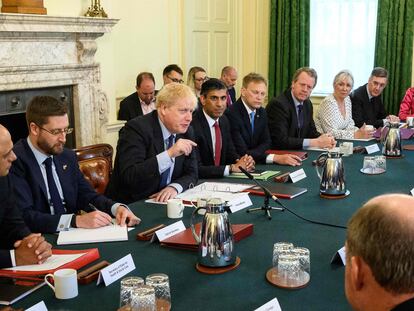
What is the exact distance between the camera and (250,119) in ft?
13.5

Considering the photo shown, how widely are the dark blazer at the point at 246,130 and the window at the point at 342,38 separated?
3.14 meters

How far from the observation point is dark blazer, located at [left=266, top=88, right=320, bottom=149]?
4245 mm

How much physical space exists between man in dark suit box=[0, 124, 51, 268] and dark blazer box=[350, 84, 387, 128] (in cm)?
396

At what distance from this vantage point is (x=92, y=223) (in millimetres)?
2170

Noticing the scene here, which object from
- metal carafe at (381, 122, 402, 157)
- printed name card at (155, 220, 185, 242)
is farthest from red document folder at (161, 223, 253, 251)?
metal carafe at (381, 122, 402, 157)

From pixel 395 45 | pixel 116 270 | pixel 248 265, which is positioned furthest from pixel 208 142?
pixel 395 45

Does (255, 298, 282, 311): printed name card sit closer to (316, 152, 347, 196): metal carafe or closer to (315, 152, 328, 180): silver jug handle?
(316, 152, 347, 196): metal carafe

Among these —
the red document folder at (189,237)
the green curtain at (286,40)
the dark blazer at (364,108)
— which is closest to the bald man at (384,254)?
the red document folder at (189,237)

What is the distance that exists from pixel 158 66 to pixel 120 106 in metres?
0.90

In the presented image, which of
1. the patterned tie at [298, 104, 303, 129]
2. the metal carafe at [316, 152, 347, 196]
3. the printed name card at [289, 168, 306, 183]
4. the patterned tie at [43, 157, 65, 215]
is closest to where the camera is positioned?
the patterned tie at [43, 157, 65, 215]

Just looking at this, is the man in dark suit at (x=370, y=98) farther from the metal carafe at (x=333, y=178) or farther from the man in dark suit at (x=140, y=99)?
the metal carafe at (x=333, y=178)

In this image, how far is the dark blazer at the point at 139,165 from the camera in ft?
9.12

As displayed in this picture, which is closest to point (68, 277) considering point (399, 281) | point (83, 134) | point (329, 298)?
point (329, 298)

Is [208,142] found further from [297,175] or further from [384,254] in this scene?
[384,254]
